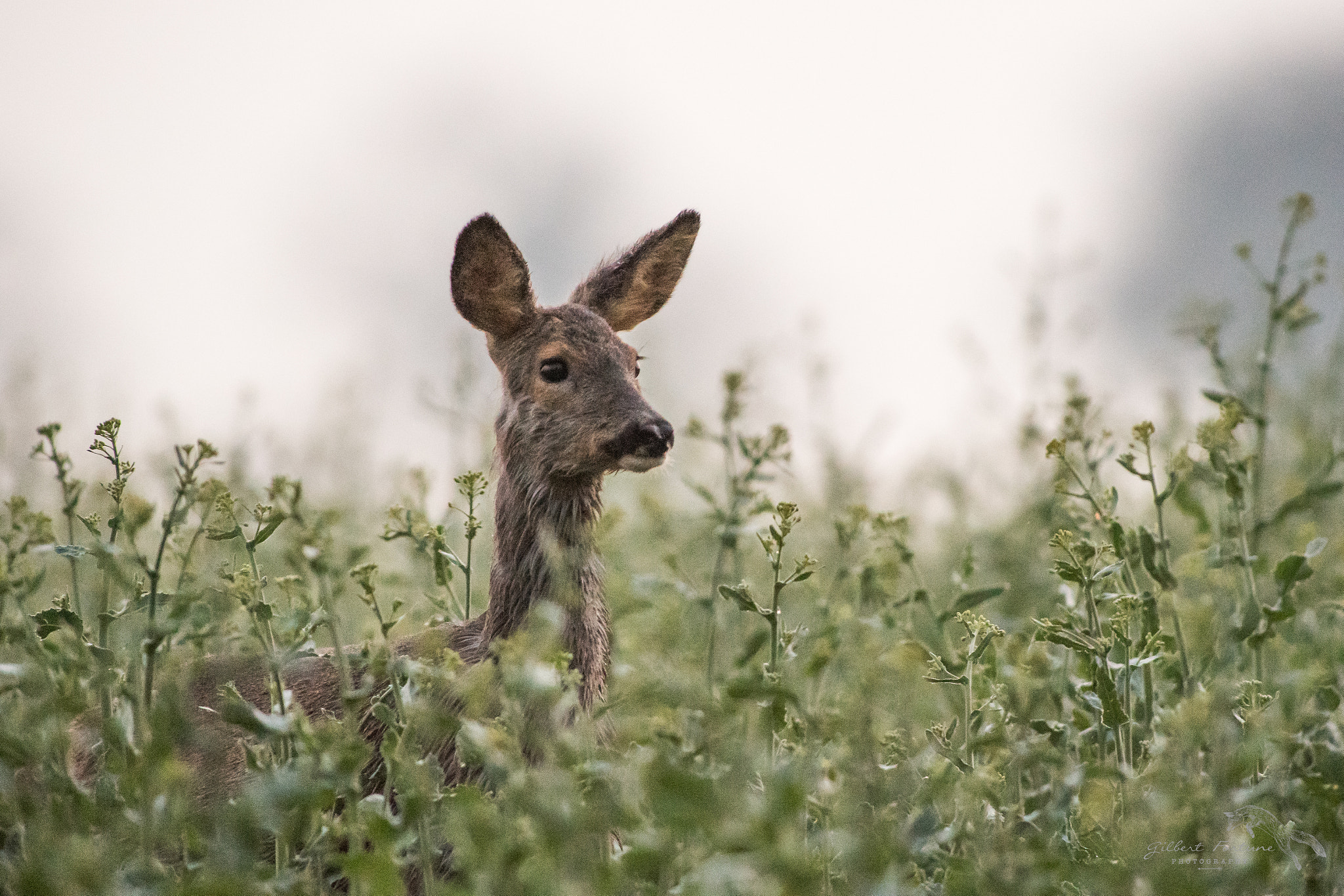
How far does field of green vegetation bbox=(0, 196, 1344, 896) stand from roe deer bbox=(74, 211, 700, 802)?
0.28 m

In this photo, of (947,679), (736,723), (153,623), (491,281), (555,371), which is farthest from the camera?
(491,281)

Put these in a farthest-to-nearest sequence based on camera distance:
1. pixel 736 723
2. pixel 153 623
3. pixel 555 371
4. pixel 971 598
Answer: pixel 555 371 < pixel 971 598 < pixel 736 723 < pixel 153 623

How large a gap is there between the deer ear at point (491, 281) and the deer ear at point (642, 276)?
1.18ft

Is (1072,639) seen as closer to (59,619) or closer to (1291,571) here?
(1291,571)

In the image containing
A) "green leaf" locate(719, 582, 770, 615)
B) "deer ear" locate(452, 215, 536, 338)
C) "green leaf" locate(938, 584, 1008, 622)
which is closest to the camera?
"green leaf" locate(719, 582, 770, 615)

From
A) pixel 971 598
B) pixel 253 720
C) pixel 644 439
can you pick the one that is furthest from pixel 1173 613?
Result: pixel 253 720

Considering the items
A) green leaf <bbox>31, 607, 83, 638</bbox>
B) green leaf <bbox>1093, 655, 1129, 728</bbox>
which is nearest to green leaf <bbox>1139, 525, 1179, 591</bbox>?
green leaf <bbox>1093, 655, 1129, 728</bbox>

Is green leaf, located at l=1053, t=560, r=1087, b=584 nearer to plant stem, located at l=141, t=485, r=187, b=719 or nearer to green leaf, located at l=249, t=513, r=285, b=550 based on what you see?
green leaf, located at l=249, t=513, r=285, b=550

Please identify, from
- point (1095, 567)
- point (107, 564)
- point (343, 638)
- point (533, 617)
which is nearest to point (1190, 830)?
point (1095, 567)

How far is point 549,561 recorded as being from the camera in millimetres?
3273

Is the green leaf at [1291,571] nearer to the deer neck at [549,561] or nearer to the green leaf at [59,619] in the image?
the deer neck at [549,561]

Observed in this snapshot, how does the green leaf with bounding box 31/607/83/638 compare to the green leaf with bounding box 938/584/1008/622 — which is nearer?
the green leaf with bounding box 31/607/83/638

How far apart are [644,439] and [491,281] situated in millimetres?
906

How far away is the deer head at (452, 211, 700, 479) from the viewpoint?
11.9 feet
